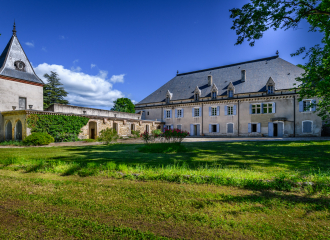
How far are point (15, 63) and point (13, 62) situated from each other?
0.20 meters

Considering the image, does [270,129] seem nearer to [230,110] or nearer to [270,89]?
[270,89]

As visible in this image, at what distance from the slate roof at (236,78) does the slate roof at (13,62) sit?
64.7 ft

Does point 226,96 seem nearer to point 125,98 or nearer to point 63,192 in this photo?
point 63,192

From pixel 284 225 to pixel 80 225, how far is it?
8.55 ft

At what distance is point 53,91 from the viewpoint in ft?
135

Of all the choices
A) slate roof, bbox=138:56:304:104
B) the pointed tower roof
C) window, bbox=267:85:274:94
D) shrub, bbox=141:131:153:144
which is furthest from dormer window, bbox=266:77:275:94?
the pointed tower roof

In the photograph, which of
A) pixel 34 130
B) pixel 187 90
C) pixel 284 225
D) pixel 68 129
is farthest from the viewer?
pixel 187 90

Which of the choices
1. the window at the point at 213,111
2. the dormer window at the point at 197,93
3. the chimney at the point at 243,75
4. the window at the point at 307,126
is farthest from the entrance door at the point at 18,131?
the window at the point at 307,126

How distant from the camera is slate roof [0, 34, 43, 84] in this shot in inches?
808

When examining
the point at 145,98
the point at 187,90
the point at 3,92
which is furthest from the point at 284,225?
the point at 145,98

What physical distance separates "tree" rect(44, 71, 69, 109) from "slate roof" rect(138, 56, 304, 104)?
18.3 metres

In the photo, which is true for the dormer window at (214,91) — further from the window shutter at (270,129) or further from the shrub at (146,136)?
the shrub at (146,136)

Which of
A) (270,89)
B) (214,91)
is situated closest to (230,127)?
(214,91)

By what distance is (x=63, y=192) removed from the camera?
12.3 feet
